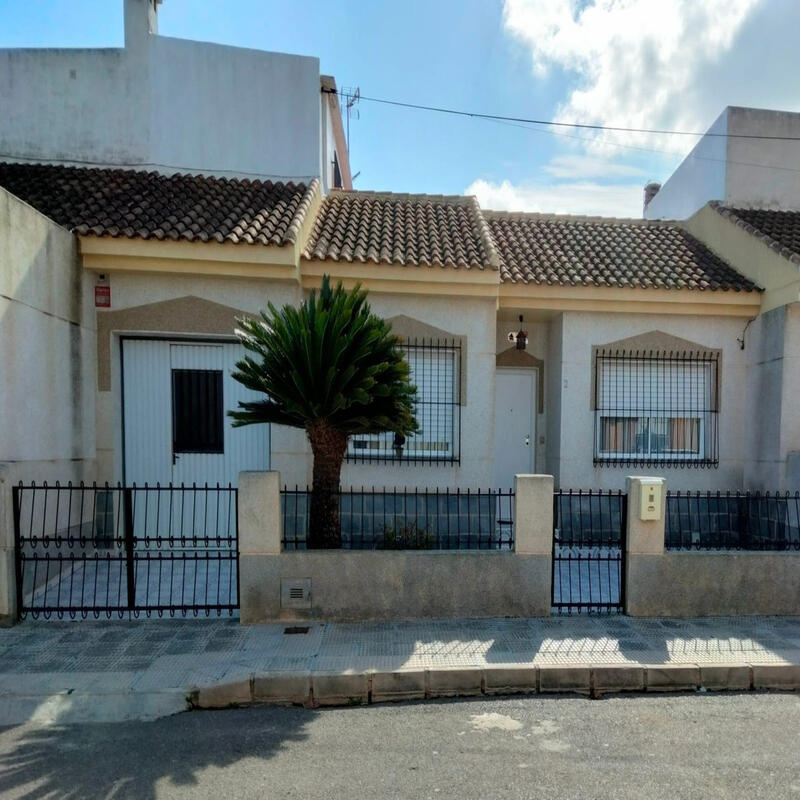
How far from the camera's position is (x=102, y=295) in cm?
660

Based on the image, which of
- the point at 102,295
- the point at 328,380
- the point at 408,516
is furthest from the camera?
the point at 408,516

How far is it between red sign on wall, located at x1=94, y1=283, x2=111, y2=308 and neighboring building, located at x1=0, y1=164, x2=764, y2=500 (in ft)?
0.04

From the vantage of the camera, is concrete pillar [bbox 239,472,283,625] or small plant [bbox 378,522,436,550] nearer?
concrete pillar [bbox 239,472,283,625]

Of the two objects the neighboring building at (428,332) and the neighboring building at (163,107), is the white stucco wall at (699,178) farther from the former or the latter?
the neighboring building at (163,107)

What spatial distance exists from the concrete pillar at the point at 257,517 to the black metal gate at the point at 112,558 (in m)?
0.26

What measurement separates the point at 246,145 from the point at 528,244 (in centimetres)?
572

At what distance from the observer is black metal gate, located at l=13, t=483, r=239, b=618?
473 centimetres

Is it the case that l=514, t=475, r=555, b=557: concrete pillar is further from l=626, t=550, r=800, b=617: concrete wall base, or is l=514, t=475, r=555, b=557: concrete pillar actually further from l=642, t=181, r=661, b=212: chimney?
l=642, t=181, r=661, b=212: chimney

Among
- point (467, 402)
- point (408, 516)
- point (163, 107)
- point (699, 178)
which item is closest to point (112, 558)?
point (408, 516)

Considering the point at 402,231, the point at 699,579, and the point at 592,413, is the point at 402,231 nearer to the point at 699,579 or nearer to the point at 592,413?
the point at 592,413

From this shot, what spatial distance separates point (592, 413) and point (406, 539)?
3863 millimetres

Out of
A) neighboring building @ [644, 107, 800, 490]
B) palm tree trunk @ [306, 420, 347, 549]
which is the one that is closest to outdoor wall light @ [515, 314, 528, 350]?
neighboring building @ [644, 107, 800, 490]

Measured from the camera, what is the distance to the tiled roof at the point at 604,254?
7.62 metres

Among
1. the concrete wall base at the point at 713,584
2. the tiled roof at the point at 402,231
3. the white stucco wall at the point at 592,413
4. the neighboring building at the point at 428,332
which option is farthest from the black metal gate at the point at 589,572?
the tiled roof at the point at 402,231
